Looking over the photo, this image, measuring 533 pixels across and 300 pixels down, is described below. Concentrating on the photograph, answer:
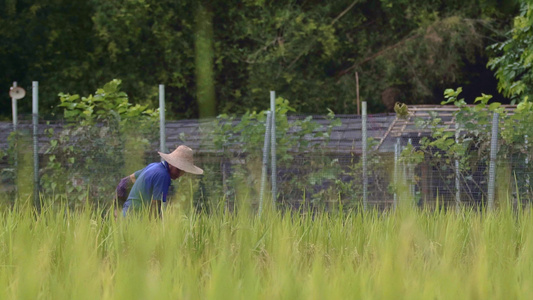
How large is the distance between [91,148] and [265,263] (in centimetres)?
718

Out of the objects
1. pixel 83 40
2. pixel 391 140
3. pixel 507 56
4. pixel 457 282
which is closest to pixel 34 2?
pixel 83 40

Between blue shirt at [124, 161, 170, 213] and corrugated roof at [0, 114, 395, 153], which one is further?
corrugated roof at [0, 114, 395, 153]

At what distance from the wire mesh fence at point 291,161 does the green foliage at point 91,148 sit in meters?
0.01

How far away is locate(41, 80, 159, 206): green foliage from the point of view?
393 inches

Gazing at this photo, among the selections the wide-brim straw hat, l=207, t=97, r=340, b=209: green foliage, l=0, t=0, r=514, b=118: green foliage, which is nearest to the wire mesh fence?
l=207, t=97, r=340, b=209: green foliage

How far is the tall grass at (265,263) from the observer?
2.51m

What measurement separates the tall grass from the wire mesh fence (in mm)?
4439

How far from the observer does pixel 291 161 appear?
9.42 meters

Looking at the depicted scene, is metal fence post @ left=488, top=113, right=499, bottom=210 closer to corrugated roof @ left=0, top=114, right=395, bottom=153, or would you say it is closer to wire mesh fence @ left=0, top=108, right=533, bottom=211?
wire mesh fence @ left=0, top=108, right=533, bottom=211

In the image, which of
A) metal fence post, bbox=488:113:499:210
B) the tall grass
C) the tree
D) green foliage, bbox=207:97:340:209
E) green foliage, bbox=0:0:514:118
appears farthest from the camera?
green foliage, bbox=0:0:514:118

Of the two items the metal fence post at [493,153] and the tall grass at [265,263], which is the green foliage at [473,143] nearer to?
the metal fence post at [493,153]

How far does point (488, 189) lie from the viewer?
8516mm

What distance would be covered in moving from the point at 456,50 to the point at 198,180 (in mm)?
13785

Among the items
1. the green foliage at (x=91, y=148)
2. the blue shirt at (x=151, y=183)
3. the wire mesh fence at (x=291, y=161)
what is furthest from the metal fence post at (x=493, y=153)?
the green foliage at (x=91, y=148)
